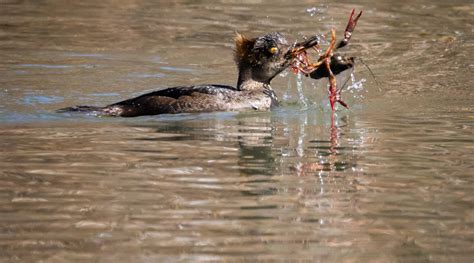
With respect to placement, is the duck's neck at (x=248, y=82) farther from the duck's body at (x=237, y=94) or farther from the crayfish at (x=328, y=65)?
the crayfish at (x=328, y=65)

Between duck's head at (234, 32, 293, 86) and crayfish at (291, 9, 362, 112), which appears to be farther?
duck's head at (234, 32, 293, 86)

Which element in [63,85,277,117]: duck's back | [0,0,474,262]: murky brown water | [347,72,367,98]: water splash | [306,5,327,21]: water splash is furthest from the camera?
[306,5,327,21]: water splash

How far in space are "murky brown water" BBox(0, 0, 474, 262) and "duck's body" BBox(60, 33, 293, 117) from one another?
0.21 metres

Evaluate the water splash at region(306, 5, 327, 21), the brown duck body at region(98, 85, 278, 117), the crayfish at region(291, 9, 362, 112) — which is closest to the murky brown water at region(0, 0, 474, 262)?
the brown duck body at region(98, 85, 278, 117)

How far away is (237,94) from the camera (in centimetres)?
1299

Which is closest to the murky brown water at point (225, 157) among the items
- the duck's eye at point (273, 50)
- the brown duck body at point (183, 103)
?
the brown duck body at point (183, 103)

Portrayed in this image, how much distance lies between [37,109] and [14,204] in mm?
5565

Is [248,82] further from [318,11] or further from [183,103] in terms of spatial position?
[318,11]

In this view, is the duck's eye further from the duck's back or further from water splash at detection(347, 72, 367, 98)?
water splash at detection(347, 72, 367, 98)

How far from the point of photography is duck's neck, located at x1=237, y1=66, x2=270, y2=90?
13.6 m

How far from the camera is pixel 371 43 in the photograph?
18.5 meters

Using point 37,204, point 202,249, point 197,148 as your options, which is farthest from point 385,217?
point 197,148

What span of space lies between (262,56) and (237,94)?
2.70 ft

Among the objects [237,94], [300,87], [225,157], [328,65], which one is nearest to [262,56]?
[237,94]
